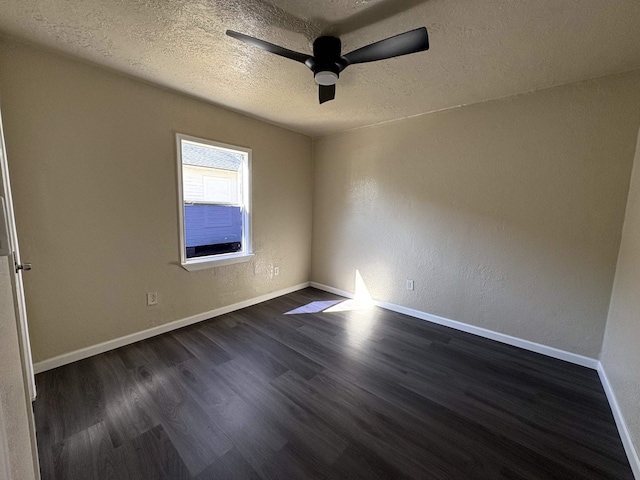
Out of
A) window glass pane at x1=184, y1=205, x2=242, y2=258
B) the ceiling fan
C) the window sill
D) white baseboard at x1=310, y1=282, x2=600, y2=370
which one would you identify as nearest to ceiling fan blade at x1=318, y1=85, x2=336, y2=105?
the ceiling fan

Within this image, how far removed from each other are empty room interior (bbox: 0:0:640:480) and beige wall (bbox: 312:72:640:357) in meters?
0.02

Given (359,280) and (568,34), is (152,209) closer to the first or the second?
(359,280)

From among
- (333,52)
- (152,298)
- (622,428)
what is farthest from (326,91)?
(622,428)

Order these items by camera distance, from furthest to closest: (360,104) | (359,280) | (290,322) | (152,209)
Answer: (359,280), (290,322), (360,104), (152,209)

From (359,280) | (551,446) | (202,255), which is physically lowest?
(551,446)

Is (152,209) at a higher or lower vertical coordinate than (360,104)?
lower

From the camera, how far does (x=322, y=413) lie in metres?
1.74

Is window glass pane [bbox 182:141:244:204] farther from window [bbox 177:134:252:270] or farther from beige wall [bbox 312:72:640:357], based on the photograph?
beige wall [bbox 312:72:640:357]

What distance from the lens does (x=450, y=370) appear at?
2223 millimetres

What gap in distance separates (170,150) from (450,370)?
3228 mm

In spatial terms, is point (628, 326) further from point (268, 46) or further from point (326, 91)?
point (268, 46)

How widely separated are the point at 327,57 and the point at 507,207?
2.14 m

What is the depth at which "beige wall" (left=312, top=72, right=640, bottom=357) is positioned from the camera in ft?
7.17

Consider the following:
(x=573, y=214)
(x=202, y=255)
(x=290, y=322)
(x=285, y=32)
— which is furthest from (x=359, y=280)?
(x=285, y=32)
